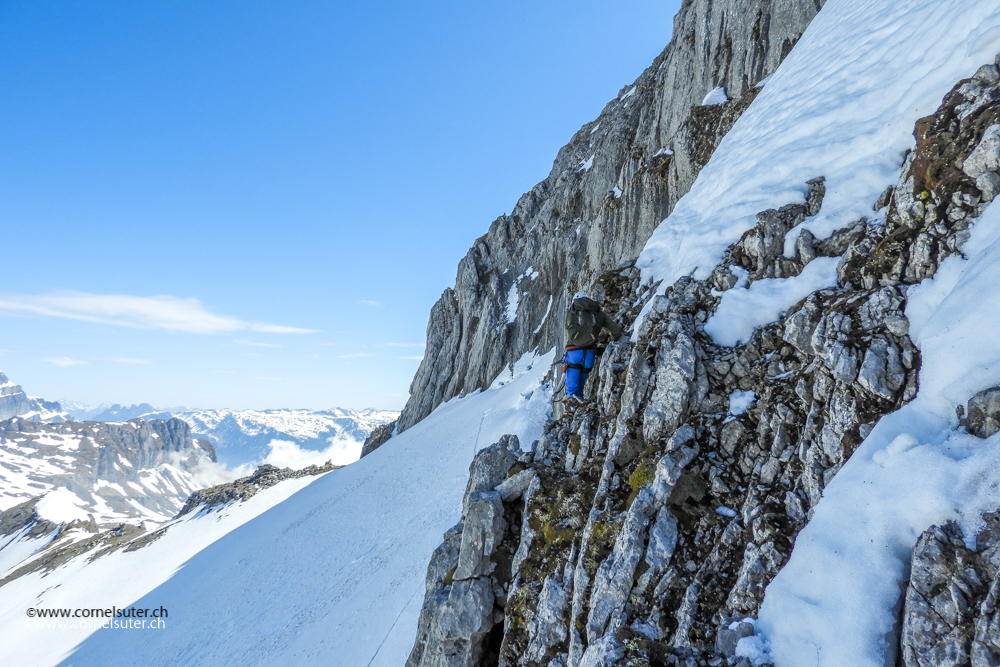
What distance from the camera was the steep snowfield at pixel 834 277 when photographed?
4711 mm

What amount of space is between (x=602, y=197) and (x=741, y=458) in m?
41.3

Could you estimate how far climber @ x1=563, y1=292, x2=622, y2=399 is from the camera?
12.6 m

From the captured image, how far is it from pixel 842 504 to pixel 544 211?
52.5 metres

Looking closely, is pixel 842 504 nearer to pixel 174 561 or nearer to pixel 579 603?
pixel 579 603

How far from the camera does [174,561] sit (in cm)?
4703

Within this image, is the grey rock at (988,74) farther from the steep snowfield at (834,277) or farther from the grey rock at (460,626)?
the grey rock at (460,626)

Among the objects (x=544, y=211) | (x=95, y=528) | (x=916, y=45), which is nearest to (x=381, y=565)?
(x=916, y=45)

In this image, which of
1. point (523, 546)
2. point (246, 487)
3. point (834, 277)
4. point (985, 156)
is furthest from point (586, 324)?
point (246, 487)

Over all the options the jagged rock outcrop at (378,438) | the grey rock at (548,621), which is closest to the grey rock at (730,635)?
the grey rock at (548,621)

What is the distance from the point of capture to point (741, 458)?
24.5 ft

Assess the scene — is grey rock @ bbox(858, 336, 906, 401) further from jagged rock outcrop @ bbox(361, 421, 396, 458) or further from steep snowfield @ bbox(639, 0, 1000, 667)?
jagged rock outcrop @ bbox(361, 421, 396, 458)

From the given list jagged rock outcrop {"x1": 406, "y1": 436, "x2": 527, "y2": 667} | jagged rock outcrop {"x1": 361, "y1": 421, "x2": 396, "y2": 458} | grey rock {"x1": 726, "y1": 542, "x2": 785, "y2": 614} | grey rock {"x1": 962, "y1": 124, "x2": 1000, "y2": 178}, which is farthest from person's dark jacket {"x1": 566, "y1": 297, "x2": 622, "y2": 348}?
jagged rock outcrop {"x1": 361, "y1": 421, "x2": 396, "y2": 458}

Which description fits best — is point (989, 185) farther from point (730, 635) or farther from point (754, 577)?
point (730, 635)

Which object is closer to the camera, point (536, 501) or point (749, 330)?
point (749, 330)
